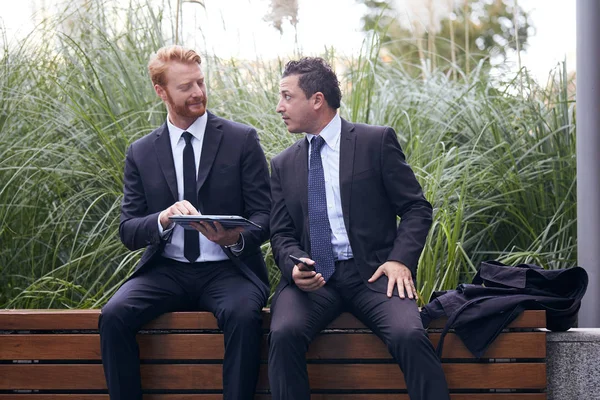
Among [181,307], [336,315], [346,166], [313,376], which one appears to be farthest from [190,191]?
[313,376]

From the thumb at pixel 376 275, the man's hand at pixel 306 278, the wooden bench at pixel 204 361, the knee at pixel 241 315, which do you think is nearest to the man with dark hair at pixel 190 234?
the knee at pixel 241 315

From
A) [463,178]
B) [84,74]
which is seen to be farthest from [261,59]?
[463,178]

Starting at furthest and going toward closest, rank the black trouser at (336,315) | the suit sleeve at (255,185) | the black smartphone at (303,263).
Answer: the suit sleeve at (255,185), the black smartphone at (303,263), the black trouser at (336,315)

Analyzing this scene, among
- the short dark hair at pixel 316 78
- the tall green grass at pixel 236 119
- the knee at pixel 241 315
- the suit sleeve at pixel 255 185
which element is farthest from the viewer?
the tall green grass at pixel 236 119

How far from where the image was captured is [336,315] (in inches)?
152

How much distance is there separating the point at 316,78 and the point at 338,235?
738mm

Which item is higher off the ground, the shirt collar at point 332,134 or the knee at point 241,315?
the shirt collar at point 332,134

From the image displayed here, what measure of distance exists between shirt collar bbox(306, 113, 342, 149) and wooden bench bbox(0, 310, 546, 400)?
0.81 m

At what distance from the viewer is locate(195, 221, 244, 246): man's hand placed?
3.74 m

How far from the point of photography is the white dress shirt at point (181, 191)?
4.09 metres

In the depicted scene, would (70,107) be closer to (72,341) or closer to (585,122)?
(72,341)

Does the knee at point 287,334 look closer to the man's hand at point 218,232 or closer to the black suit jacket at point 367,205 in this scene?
the black suit jacket at point 367,205

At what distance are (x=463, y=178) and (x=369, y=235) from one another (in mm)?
1350

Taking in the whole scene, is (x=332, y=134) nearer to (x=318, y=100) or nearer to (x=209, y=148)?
(x=318, y=100)
